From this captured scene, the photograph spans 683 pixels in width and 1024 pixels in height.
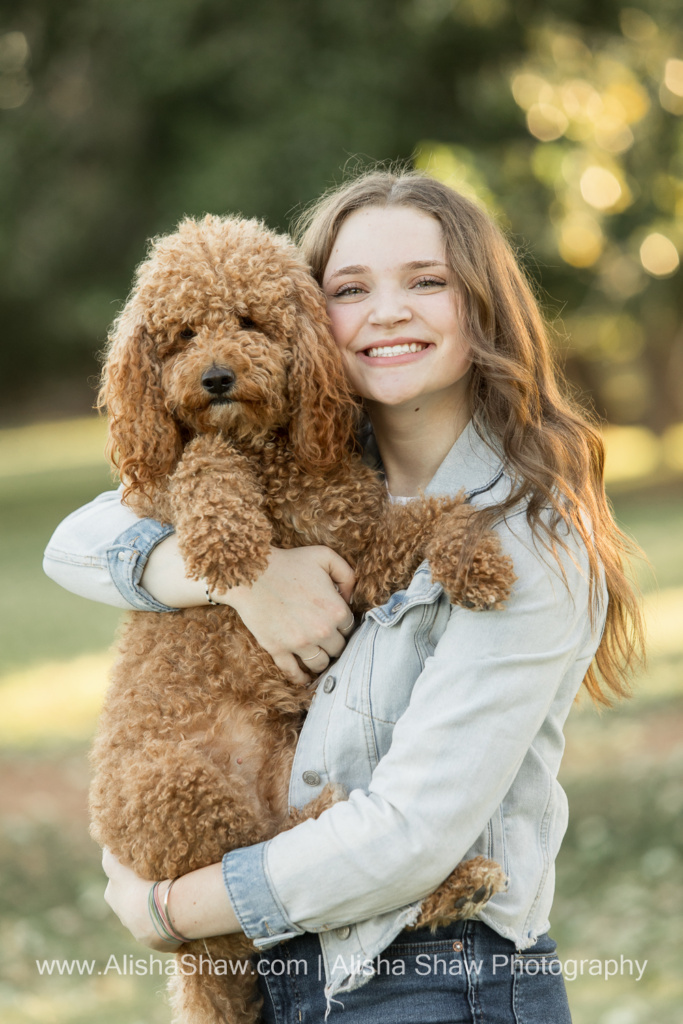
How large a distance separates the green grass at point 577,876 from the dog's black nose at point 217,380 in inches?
94.1

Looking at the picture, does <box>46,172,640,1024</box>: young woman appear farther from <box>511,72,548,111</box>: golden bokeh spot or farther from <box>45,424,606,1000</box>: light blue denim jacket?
<box>511,72,548,111</box>: golden bokeh spot

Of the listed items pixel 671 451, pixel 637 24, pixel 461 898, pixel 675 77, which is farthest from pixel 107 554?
pixel 671 451

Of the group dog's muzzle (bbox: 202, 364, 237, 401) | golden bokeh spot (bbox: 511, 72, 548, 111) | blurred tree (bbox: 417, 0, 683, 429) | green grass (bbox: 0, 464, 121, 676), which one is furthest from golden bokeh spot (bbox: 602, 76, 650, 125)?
dog's muzzle (bbox: 202, 364, 237, 401)

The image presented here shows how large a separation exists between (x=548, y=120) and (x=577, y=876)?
8.19 m

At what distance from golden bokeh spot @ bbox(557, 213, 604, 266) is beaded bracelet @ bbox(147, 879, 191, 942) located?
10.4m

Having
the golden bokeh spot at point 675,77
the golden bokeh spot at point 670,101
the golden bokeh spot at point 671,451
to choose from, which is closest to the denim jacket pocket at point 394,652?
the golden bokeh spot at point 675,77

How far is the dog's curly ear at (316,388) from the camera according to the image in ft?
9.32

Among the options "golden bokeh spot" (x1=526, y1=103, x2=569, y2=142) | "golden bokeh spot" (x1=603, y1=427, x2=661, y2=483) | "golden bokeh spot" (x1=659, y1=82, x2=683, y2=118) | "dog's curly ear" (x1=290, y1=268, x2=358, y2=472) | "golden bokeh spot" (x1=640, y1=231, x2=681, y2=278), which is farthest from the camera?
"golden bokeh spot" (x1=603, y1=427, x2=661, y2=483)

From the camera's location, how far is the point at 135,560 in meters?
2.71

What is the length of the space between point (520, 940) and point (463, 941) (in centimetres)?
12

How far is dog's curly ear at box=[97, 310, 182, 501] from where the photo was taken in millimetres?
2865

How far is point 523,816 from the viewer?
2.27 m

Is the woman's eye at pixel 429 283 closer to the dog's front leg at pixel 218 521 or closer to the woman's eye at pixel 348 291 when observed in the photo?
the woman's eye at pixel 348 291

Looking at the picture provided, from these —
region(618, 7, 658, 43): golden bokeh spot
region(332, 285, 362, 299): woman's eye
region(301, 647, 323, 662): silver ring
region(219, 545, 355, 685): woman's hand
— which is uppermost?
region(618, 7, 658, 43): golden bokeh spot
